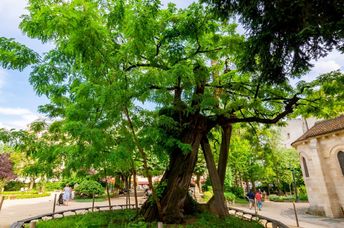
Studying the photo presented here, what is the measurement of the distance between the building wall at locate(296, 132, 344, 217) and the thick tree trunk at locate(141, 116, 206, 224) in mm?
A: 14155

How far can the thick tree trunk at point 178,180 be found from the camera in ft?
30.6

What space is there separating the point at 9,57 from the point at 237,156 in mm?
29496

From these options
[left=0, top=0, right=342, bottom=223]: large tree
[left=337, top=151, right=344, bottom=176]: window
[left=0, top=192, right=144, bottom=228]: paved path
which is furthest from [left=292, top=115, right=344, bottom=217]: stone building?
[left=0, top=192, right=144, bottom=228]: paved path

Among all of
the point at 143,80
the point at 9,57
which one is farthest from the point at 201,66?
the point at 9,57

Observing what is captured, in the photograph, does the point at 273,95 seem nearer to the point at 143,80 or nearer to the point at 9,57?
the point at 143,80

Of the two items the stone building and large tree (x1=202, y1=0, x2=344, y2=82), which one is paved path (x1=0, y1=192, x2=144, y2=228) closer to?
large tree (x1=202, y1=0, x2=344, y2=82)

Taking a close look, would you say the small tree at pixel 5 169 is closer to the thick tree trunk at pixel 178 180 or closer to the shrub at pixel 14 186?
the shrub at pixel 14 186

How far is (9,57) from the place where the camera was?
5.84 meters

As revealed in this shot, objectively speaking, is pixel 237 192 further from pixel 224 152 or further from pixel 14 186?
pixel 14 186

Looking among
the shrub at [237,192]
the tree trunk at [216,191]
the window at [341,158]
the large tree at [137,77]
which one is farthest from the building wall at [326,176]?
the shrub at [237,192]

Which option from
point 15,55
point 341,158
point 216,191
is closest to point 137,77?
point 15,55

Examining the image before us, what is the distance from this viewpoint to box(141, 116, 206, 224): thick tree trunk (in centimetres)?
932

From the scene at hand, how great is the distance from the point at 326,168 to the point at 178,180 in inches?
621

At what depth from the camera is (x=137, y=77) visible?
7.45 m
